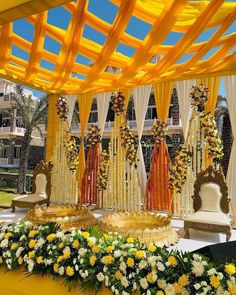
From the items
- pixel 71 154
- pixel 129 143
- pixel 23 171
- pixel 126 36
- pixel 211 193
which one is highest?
pixel 126 36

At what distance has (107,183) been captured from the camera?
286 inches

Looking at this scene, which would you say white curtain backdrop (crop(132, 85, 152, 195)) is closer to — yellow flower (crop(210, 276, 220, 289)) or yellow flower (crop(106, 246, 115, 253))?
yellow flower (crop(106, 246, 115, 253))

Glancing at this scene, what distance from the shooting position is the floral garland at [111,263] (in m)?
1.72

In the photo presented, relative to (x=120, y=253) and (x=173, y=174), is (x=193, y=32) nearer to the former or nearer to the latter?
(x=120, y=253)

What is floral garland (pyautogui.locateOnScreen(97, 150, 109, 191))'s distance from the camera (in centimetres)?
721

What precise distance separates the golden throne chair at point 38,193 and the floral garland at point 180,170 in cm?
309

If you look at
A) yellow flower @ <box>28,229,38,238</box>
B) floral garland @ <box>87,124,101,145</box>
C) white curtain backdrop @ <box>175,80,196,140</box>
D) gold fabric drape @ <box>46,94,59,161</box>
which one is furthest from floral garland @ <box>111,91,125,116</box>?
yellow flower @ <box>28,229,38,238</box>

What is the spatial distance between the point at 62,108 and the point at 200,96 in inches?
157

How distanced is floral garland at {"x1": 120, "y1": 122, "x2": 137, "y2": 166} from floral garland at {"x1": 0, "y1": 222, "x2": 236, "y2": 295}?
4.42m

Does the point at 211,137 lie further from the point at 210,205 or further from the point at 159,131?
the point at 210,205

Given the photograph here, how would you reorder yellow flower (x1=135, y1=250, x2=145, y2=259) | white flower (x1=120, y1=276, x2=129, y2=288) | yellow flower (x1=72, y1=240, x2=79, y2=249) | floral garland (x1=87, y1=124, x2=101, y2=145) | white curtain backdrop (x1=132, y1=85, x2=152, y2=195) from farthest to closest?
floral garland (x1=87, y1=124, x2=101, y2=145), white curtain backdrop (x1=132, y1=85, x2=152, y2=195), yellow flower (x1=72, y1=240, x2=79, y2=249), yellow flower (x1=135, y1=250, x2=145, y2=259), white flower (x1=120, y1=276, x2=129, y2=288)

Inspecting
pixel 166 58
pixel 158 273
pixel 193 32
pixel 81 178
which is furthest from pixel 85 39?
pixel 81 178

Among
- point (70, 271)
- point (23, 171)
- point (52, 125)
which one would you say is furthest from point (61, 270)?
point (23, 171)

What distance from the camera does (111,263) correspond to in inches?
78.9
